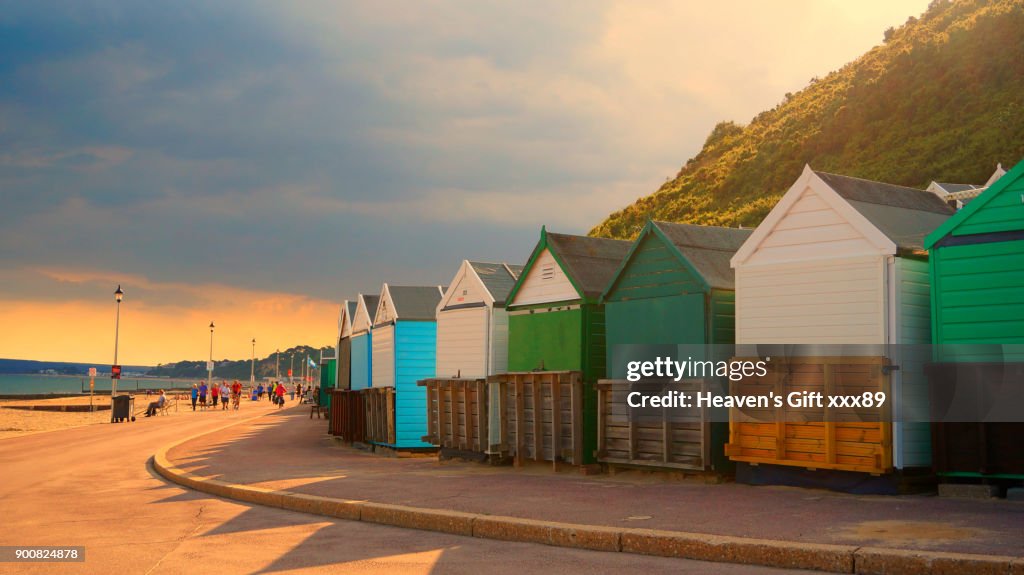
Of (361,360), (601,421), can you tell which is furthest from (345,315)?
(601,421)

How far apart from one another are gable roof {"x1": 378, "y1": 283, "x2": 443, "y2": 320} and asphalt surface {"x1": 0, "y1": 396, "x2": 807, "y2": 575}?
667cm

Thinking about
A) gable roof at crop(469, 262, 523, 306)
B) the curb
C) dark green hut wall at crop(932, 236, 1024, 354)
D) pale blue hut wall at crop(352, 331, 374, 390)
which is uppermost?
gable roof at crop(469, 262, 523, 306)

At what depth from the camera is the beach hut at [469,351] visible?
2052 centimetres

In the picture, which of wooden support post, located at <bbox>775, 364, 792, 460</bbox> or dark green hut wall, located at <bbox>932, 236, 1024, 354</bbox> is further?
wooden support post, located at <bbox>775, 364, 792, 460</bbox>

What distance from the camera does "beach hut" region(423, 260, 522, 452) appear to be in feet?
67.3

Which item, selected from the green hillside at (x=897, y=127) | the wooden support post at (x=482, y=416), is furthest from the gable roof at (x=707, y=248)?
the green hillside at (x=897, y=127)

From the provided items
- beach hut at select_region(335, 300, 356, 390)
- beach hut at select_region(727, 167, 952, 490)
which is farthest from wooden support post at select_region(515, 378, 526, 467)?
beach hut at select_region(335, 300, 356, 390)

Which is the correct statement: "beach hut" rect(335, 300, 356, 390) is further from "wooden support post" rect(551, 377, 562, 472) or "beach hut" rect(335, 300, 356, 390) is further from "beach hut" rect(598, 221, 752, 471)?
"beach hut" rect(598, 221, 752, 471)

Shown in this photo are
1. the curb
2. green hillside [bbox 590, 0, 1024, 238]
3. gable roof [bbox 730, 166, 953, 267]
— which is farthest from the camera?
green hillside [bbox 590, 0, 1024, 238]

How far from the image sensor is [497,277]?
21812mm

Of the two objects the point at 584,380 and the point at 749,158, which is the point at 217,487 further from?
the point at 749,158

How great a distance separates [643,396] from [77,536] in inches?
346

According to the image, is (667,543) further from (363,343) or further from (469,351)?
(363,343)

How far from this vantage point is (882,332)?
13016 mm
